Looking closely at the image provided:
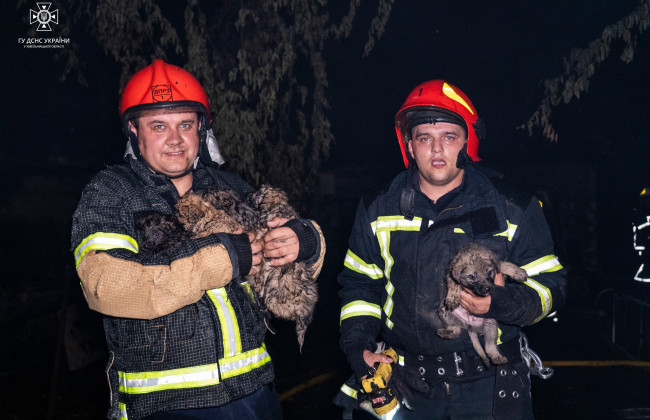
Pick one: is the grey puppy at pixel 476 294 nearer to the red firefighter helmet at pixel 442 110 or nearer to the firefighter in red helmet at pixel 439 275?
the firefighter in red helmet at pixel 439 275

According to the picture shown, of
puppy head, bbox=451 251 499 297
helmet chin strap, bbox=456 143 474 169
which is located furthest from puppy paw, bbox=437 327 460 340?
helmet chin strap, bbox=456 143 474 169

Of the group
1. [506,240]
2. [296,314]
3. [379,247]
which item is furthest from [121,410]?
[506,240]

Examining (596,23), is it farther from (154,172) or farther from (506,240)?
(154,172)

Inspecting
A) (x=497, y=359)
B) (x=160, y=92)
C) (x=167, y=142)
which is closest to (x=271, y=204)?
(x=167, y=142)

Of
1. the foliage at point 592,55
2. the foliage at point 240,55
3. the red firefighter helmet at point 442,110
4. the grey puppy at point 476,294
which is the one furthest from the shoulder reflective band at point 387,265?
the foliage at point 592,55

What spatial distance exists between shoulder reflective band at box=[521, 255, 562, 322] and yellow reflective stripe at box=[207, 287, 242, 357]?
1765 millimetres

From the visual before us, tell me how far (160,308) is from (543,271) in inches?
89.3

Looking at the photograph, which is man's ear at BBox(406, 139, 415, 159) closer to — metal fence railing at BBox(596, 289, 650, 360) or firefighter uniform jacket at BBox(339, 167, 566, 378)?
firefighter uniform jacket at BBox(339, 167, 566, 378)

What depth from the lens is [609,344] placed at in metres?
8.64

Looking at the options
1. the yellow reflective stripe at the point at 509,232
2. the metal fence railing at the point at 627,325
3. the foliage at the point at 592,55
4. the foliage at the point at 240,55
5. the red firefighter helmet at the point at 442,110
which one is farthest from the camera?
the metal fence railing at the point at 627,325

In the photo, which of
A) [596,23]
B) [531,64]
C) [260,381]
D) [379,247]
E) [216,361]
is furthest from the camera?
[531,64]

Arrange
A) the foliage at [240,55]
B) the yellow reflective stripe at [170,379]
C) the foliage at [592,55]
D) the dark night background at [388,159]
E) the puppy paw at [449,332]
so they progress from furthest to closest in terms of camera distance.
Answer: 1. the dark night background at [388,159]
2. the foliage at [592,55]
3. the foliage at [240,55]
4. the puppy paw at [449,332]
5. the yellow reflective stripe at [170,379]

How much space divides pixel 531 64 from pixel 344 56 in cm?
376

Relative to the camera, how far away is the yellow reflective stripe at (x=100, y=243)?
236cm
